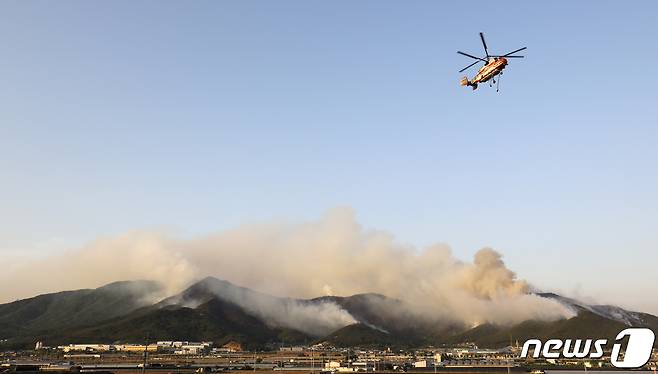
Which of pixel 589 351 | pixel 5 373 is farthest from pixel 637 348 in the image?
pixel 5 373

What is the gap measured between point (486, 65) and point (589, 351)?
2738 inches

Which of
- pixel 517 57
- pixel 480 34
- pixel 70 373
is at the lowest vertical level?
pixel 70 373

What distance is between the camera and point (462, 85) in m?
135

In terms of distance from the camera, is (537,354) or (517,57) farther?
(517,57)

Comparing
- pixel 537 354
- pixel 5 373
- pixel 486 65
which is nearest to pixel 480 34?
pixel 486 65

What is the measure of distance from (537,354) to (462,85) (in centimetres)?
6937

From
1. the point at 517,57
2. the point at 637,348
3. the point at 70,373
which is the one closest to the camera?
the point at 637,348

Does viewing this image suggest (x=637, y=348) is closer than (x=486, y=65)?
Yes

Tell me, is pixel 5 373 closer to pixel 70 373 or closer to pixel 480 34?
pixel 70 373

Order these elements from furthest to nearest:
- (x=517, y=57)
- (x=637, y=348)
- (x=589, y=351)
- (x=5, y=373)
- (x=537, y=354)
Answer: (x=5, y=373) < (x=517, y=57) < (x=537, y=354) < (x=589, y=351) < (x=637, y=348)

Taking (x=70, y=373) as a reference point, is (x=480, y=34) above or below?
above

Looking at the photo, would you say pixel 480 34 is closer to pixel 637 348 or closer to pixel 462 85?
pixel 462 85

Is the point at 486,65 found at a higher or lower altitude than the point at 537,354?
higher

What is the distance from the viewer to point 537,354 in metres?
89.1
